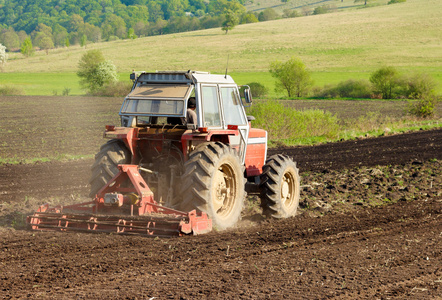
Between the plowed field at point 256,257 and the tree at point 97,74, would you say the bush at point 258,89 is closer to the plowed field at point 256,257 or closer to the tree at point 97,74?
the tree at point 97,74

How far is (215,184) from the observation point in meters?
8.10

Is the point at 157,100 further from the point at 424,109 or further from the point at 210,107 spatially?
the point at 424,109

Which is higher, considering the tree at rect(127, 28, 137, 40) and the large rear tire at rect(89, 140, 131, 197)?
the tree at rect(127, 28, 137, 40)

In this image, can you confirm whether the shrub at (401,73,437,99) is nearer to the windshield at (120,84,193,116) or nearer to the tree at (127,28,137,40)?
the windshield at (120,84,193,116)

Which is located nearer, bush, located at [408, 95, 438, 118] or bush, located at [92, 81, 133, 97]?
bush, located at [408, 95, 438, 118]

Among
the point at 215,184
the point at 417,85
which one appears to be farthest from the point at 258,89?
the point at 215,184

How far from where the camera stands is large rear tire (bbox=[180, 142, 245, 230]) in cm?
771

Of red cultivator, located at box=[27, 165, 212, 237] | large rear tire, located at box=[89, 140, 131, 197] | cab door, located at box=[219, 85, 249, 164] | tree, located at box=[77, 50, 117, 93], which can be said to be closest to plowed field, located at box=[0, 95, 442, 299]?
red cultivator, located at box=[27, 165, 212, 237]

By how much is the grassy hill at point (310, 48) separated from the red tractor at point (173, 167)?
52.3m

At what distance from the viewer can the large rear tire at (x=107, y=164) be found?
8.36 meters

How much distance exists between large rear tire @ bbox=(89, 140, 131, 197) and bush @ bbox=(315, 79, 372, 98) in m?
46.9

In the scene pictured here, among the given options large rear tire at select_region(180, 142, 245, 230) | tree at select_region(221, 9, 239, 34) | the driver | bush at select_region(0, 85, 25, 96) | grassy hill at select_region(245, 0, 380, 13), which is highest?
grassy hill at select_region(245, 0, 380, 13)

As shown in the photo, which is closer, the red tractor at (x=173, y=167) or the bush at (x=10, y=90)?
the red tractor at (x=173, y=167)

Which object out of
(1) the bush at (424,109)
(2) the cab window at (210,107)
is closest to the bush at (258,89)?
(1) the bush at (424,109)
